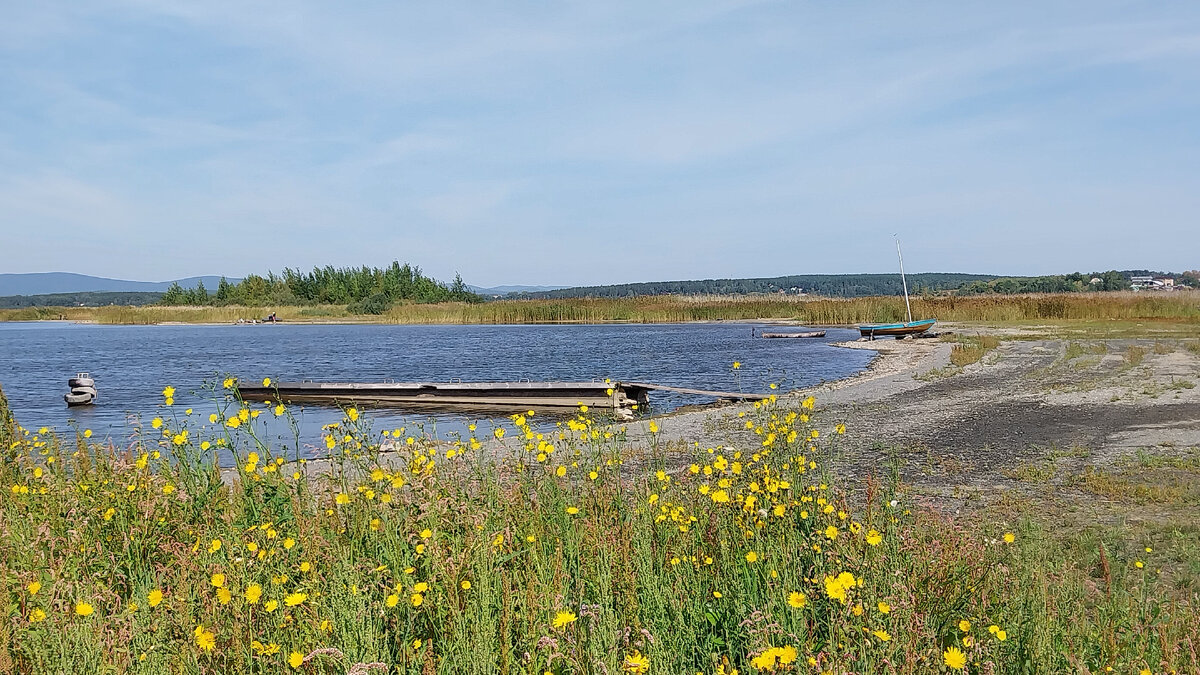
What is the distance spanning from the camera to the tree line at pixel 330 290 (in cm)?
9600

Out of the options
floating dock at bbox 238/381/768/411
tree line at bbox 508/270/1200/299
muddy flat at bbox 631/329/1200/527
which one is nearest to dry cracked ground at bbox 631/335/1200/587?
muddy flat at bbox 631/329/1200/527

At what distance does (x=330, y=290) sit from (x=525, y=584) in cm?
10057

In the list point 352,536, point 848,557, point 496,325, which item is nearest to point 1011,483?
point 848,557

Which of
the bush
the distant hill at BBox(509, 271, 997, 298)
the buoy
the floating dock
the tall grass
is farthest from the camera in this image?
the distant hill at BBox(509, 271, 997, 298)

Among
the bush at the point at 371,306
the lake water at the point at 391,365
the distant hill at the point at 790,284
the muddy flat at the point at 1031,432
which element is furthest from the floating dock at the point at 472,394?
the distant hill at the point at 790,284

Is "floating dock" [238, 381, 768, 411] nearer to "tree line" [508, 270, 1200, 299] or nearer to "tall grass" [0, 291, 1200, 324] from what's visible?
"tall grass" [0, 291, 1200, 324]

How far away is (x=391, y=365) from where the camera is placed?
3158 centimetres

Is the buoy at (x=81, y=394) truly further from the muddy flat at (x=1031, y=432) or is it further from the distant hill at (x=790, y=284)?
the distant hill at (x=790, y=284)

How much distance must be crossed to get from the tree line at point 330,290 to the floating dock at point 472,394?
7424 cm

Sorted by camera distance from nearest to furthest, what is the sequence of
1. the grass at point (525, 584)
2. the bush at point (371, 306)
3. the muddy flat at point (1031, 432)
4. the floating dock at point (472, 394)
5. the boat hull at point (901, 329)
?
the grass at point (525, 584) → the muddy flat at point (1031, 432) → the floating dock at point (472, 394) → the boat hull at point (901, 329) → the bush at point (371, 306)

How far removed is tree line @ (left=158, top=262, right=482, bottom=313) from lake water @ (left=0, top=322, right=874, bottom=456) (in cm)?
4551

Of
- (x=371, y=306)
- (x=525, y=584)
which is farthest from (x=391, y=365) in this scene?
(x=371, y=306)

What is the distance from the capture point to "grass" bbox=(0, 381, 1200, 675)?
2.82 m

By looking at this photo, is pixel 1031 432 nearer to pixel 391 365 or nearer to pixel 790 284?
pixel 391 365
